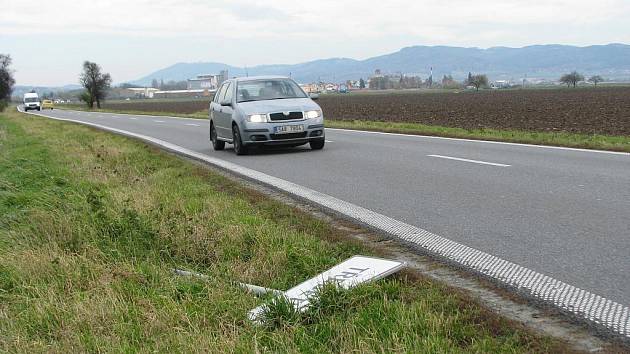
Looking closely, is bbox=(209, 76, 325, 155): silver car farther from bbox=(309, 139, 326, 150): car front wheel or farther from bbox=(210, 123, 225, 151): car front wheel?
bbox=(210, 123, 225, 151): car front wheel

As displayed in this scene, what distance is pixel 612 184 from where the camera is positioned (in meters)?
8.42

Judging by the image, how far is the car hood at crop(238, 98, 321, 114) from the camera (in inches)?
552

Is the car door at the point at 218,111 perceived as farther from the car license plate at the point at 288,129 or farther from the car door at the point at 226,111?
the car license plate at the point at 288,129

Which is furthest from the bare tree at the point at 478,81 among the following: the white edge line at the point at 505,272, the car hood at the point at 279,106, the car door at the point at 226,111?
the white edge line at the point at 505,272

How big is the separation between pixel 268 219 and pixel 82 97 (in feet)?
357

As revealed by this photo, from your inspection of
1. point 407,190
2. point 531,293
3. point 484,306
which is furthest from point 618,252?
point 407,190

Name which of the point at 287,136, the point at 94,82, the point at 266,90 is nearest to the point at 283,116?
the point at 287,136

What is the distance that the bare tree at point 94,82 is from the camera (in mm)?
108775

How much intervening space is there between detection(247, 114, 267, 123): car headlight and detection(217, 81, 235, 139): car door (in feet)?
2.69

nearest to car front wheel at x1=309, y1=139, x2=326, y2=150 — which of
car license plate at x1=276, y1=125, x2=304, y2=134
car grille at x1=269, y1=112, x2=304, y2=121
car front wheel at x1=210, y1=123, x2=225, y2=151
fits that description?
car license plate at x1=276, y1=125, x2=304, y2=134

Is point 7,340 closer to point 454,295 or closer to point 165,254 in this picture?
point 165,254

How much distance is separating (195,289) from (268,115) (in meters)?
9.72

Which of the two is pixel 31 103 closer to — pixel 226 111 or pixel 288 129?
pixel 226 111

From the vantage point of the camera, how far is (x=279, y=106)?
46.4 ft
